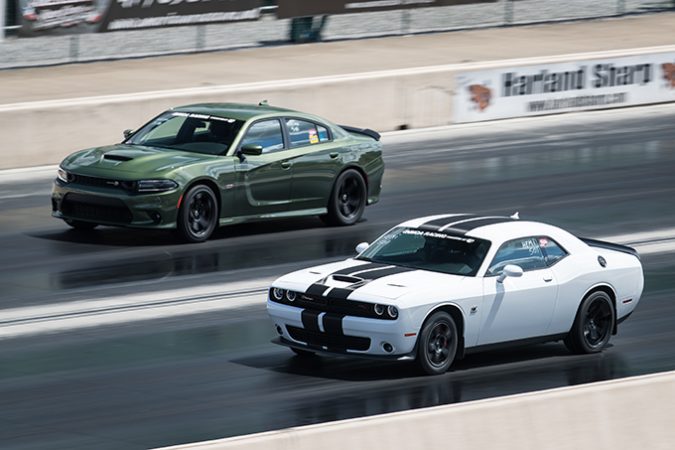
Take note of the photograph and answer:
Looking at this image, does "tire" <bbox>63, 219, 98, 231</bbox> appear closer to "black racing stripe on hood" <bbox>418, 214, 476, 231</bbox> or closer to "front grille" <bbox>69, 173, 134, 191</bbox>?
"front grille" <bbox>69, 173, 134, 191</bbox>

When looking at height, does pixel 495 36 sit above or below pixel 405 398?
above

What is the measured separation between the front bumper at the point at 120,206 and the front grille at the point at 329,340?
5.08 metres

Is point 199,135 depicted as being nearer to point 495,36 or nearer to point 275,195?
point 275,195

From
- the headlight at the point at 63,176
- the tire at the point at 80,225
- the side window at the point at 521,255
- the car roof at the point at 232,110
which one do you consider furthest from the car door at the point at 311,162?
the side window at the point at 521,255

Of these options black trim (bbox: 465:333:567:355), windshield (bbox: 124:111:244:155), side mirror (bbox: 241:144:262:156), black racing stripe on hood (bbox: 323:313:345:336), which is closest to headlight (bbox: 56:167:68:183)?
windshield (bbox: 124:111:244:155)

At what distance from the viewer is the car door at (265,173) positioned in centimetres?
1798

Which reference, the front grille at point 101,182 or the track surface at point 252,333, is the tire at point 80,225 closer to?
the track surface at point 252,333

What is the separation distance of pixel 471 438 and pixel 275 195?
9.83 m

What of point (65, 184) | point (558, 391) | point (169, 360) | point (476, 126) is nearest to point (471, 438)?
point (558, 391)

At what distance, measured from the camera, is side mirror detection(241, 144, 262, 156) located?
1783 centimetres

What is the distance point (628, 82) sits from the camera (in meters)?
29.0

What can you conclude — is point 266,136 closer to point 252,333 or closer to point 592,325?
point 252,333

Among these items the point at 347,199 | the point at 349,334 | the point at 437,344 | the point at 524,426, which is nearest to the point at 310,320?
the point at 349,334

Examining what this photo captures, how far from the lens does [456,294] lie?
40.1 feet
